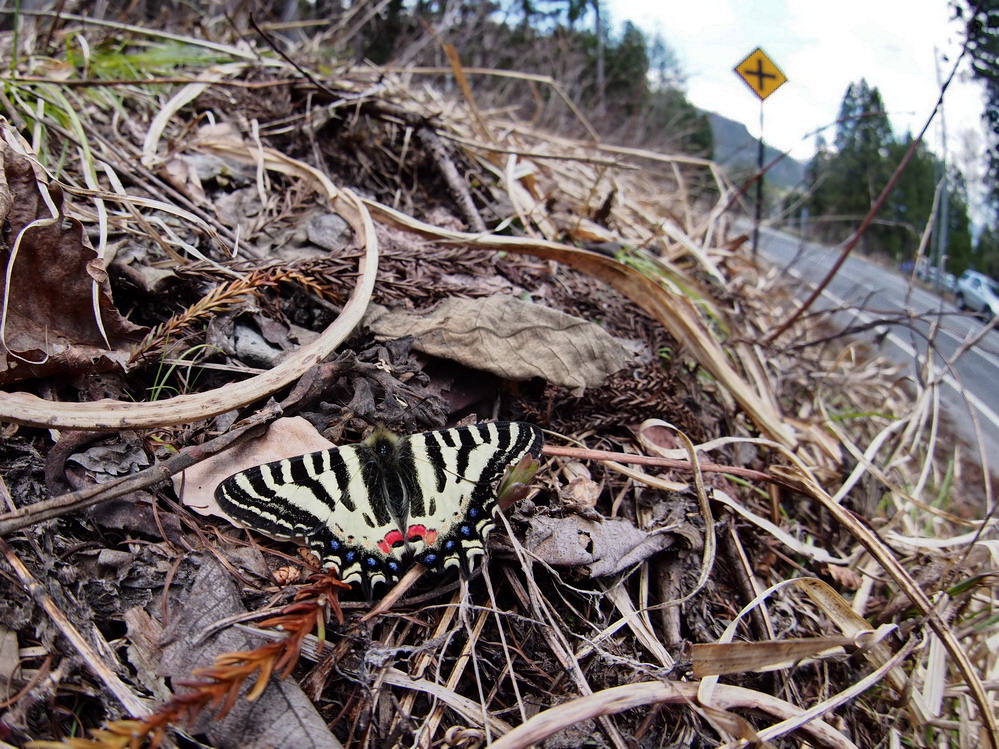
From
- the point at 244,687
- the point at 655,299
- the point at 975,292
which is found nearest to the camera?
the point at 244,687

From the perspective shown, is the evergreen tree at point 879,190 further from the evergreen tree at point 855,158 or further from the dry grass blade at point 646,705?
the dry grass blade at point 646,705

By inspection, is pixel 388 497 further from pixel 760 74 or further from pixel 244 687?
pixel 760 74

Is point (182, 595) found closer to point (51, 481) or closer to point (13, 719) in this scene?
point (13, 719)

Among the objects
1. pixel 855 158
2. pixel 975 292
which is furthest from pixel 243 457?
pixel 975 292

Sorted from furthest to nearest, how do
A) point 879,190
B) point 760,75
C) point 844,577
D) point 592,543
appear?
point 879,190 < point 760,75 < point 844,577 < point 592,543

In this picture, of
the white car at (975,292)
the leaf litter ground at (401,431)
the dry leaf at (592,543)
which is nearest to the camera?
the leaf litter ground at (401,431)

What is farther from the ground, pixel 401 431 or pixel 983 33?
pixel 983 33

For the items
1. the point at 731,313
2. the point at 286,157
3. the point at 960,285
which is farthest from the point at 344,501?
the point at 960,285

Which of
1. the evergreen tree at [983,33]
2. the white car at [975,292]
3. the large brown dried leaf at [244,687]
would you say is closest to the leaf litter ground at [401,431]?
the large brown dried leaf at [244,687]
